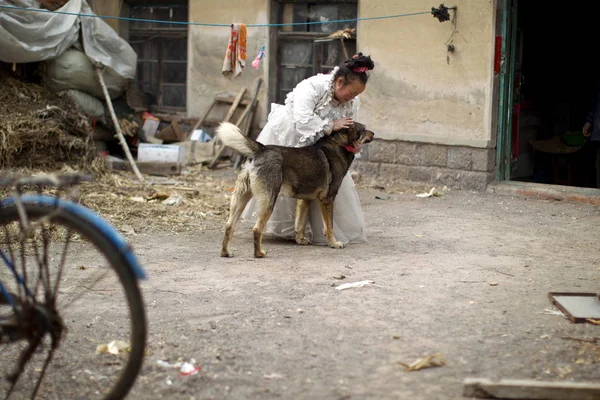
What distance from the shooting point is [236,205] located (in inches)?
257

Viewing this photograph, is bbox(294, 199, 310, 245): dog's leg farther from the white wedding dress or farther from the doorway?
the doorway

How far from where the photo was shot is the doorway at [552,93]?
439 inches

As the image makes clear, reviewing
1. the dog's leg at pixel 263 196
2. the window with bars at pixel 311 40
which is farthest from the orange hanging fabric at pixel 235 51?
the dog's leg at pixel 263 196

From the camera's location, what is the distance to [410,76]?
1074cm

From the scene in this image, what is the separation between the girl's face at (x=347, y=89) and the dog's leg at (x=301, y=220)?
0.98 meters

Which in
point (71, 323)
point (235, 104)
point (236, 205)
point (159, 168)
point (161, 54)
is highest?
point (161, 54)

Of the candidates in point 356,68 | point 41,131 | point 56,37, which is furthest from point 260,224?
point 56,37

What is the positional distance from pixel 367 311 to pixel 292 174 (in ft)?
6.72

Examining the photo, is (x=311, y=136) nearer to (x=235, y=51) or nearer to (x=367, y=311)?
(x=367, y=311)

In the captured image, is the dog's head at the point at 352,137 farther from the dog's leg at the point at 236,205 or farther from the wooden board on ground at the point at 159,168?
the wooden board on ground at the point at 159,168

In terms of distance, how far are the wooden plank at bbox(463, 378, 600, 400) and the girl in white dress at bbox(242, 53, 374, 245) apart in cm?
364

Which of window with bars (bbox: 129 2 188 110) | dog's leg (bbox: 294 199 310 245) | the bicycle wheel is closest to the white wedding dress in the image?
dog's leg (bbox: 294 199 310 245)

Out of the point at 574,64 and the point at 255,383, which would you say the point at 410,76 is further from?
the point at 255,383

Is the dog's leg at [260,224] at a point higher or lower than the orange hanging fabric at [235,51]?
lower
